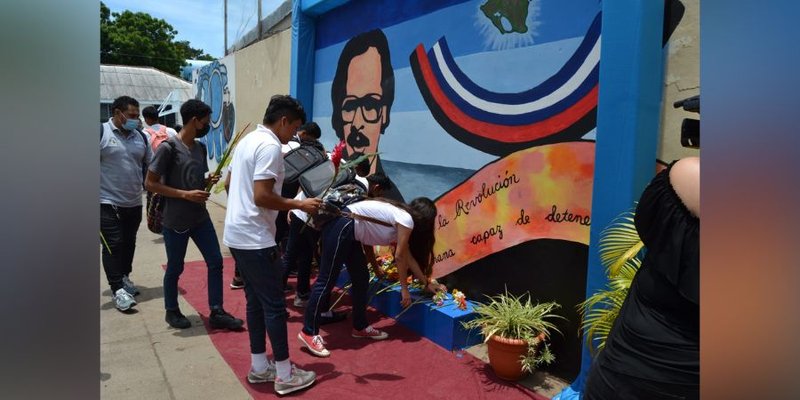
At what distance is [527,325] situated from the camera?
3.30 meters

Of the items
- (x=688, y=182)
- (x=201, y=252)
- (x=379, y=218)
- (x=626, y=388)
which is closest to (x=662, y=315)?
(x=626, y=388)

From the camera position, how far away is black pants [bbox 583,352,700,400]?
4.53 ft

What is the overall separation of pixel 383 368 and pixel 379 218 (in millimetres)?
1056

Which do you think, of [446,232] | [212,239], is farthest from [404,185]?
[212,239]

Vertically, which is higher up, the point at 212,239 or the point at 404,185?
the point at 404,185

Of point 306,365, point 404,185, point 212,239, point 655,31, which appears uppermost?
point 655,31

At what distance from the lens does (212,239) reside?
13.4 feet

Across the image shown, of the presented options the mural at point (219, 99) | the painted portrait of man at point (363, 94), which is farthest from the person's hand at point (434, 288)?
the mural at point (219, 99)

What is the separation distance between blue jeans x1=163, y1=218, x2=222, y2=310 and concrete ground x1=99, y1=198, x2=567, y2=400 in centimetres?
28

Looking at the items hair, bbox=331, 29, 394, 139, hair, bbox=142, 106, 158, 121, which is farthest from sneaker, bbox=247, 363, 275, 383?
hair, bbox=142, 106, 158, 121

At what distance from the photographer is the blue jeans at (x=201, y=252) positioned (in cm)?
398

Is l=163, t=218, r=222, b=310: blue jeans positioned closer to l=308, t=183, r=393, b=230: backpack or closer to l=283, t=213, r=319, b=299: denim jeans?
l=283, t=213, r=319, b=299: denim jeans
